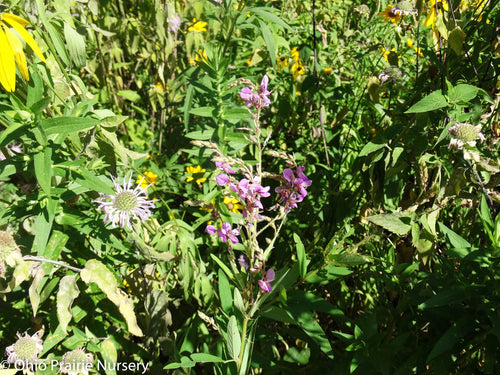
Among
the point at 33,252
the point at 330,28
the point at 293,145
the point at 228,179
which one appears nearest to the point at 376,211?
the point at 228,179

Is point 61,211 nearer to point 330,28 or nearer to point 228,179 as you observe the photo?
point 228,179

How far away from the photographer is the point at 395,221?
1.25 metres

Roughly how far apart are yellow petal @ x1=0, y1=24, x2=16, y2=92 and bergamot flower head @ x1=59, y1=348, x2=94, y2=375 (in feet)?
2.68

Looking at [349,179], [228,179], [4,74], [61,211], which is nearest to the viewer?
[4,74]

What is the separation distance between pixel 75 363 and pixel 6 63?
0.88 m

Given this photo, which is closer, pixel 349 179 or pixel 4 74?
pixel 4 74

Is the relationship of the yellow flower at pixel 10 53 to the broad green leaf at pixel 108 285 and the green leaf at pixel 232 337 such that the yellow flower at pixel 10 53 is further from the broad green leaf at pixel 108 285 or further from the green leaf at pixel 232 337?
the green leaf at pixel 232 337

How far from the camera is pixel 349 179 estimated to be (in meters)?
2.03

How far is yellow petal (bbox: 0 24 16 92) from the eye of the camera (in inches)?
35.9

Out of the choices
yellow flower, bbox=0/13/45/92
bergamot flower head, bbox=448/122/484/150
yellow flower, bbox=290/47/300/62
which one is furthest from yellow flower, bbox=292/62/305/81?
yellow flower, bbox=0/13/45/92

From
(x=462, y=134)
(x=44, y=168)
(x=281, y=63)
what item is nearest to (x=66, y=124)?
(x=44, y=168)

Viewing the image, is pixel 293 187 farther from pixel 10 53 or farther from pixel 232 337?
pixel 10 53

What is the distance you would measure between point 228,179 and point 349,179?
1079 mm

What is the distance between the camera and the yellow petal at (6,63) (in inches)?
35.9
